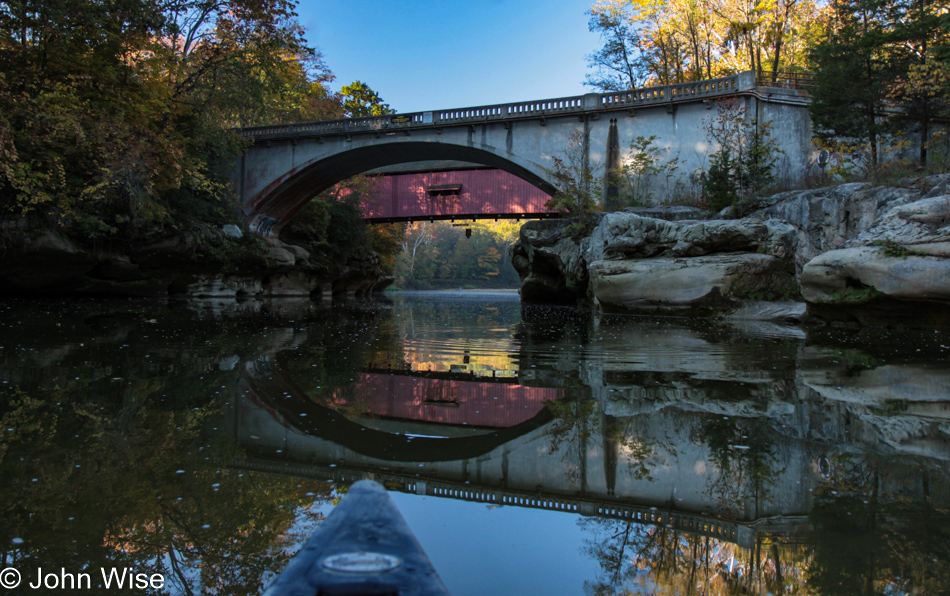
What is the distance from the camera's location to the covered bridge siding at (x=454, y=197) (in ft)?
97.6

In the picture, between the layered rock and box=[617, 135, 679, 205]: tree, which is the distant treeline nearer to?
the layered rock

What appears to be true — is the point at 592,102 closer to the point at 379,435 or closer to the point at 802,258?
the point at 802,258

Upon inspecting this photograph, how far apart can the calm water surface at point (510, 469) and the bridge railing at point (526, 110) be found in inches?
665

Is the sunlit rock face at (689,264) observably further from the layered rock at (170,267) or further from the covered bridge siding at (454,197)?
the covered bridge siding at (454,197)

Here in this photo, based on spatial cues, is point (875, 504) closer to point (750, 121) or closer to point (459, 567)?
point (459, 567)

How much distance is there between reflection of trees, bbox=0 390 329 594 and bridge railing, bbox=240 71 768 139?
21.0 metres

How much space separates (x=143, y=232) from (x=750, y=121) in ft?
70.2

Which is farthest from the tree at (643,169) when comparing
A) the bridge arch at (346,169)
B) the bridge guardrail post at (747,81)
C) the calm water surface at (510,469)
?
the calm water surface at (510,469)

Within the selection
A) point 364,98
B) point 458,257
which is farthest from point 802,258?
point 458,257

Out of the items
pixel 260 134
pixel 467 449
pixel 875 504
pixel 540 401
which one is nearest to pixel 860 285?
pixel 540 401

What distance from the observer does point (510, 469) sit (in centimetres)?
273

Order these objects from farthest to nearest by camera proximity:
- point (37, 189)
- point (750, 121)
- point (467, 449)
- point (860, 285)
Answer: point (750, 121), point (37, 189), point (860, 285), point (467, 449)

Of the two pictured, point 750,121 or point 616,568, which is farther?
point 750,121

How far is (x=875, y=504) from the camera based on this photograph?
2.20 m
